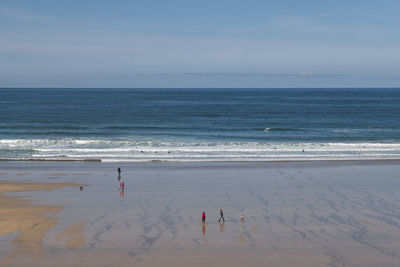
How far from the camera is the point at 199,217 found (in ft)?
75.3

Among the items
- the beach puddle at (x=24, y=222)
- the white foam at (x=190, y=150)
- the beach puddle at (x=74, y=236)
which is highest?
the white foam at (x=190, y=150)

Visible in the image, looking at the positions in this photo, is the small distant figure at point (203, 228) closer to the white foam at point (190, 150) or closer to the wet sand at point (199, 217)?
the wet sand at point (199, 217)

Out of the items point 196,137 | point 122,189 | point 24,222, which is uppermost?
point 196,137

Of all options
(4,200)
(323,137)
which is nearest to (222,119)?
(323,137)

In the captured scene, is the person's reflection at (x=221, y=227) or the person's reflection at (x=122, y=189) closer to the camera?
the person's reflection at (x=221, y=227)

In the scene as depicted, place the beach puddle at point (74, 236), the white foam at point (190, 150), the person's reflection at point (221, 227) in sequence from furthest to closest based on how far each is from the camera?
the white foam at point (190, 150), the person's reflection at point (221, 227), the beach puddle at point (74, 236)

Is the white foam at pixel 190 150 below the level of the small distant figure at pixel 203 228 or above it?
above

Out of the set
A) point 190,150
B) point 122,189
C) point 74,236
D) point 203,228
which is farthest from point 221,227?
point 190,150

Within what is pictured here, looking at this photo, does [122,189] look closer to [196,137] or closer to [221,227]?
[221,227]

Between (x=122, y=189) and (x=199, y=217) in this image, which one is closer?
(x=199, y=217)

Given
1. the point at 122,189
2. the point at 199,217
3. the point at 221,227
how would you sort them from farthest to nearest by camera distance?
the point at 122,189
the point at 199,217
the point at 221,227

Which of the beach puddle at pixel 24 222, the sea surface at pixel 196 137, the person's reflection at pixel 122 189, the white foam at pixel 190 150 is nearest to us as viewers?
the beach puddle at pixel 24 222

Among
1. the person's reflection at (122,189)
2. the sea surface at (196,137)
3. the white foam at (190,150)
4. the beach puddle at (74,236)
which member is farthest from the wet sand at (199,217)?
the sea surface at (196,137)

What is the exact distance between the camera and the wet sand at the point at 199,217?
18.1m
